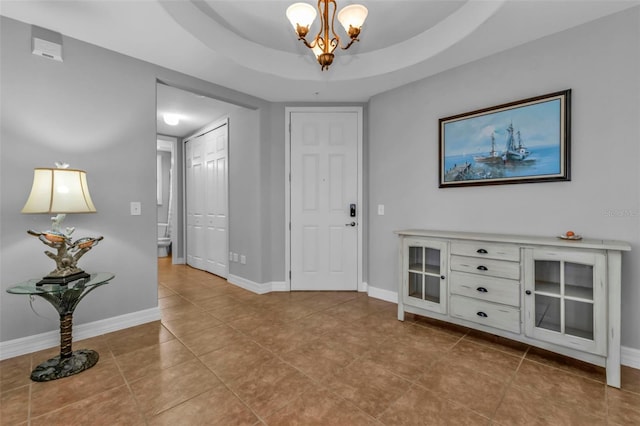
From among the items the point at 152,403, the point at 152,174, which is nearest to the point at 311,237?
the point at 152,174

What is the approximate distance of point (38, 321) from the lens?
2.23 meters

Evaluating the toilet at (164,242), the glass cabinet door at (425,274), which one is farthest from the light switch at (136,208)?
the toilet at (164,242)

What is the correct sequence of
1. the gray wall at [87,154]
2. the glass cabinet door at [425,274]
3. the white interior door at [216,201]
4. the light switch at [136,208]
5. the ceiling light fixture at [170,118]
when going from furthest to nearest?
1. the white interior door at [216,201]
2. the ceiling light fixture at [170,118]
3. the light switch at [136,208]
4. the glass cabinet door at [425,274]
5. the gray wall at [87,154]

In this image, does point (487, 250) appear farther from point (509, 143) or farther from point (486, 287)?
point (509, 143)

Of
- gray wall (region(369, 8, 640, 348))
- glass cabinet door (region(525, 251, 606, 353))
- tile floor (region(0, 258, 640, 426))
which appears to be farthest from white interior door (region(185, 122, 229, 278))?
glass cabinet door (region(525, 251, 606, 353))

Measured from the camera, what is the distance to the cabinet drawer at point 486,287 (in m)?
2.16

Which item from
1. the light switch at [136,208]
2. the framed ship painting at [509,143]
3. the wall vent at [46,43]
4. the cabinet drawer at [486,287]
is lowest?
the cabinet drawer at [486,287]

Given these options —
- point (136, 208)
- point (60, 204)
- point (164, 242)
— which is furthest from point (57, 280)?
point (164, 242)

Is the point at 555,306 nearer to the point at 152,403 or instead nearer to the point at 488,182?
the point at 488,182

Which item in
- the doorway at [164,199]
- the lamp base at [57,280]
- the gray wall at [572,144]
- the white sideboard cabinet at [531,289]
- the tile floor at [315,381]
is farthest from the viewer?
the doorway at [164,199]

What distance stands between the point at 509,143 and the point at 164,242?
6.57m

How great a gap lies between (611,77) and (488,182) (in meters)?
1.05

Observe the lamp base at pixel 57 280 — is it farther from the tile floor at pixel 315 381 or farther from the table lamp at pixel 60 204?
the tile floor at pixel 315 381

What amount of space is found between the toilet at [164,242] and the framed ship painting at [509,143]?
595 cm
